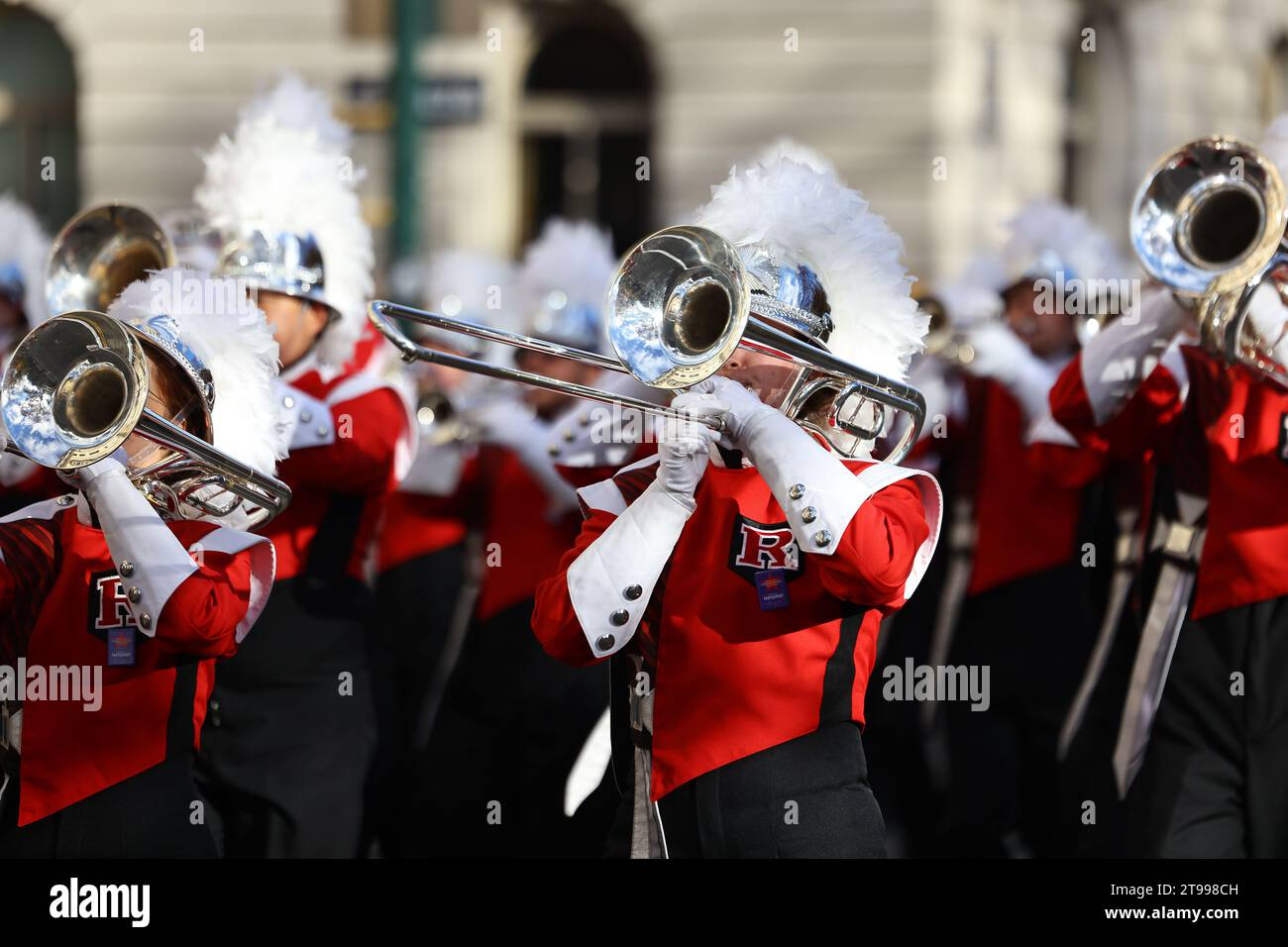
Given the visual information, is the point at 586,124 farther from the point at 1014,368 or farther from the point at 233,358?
the point at 233,358

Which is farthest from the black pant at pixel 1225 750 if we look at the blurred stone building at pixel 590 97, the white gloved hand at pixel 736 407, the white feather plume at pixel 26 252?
the blurred stone building at pixel 590 97

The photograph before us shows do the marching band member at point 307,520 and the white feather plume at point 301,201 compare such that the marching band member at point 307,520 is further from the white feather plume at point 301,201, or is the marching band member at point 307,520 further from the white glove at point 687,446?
the white glove at point 687,446

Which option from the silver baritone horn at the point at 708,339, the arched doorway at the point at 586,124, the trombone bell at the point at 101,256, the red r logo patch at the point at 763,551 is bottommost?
the red r logo patch at the point at 763,551

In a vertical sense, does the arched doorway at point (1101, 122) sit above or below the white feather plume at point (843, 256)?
above

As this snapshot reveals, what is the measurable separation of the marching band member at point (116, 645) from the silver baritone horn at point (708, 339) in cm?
80

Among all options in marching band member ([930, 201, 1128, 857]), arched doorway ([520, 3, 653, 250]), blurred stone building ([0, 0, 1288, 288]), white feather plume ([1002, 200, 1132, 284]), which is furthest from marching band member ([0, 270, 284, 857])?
arched doorway ([520, 3, 653, 250])

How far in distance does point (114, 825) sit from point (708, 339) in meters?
1.53

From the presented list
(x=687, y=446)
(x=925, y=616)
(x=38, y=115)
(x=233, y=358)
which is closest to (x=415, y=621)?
(x=925, y=616)

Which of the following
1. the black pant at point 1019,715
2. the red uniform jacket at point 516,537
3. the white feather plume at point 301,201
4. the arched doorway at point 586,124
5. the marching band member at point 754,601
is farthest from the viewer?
the arched doorway at point 586,124

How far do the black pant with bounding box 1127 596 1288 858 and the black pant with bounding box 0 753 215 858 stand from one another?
221cm

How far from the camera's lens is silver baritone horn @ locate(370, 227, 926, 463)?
147 inches

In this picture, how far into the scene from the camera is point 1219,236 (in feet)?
16.0

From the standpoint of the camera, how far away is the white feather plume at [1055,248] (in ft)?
25.2

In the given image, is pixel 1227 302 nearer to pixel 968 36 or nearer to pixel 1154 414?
pixel 1154 414
